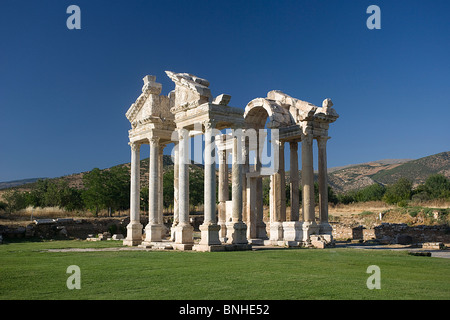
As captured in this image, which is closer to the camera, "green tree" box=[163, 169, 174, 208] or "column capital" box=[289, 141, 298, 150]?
"column capital" box=[289, 141, 298, 150]

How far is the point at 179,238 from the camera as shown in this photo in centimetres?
2195

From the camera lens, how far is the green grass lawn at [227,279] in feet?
30.9

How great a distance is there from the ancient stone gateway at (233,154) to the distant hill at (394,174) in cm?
7652

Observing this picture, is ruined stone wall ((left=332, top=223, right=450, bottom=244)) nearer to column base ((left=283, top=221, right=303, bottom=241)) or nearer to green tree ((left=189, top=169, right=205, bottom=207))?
column base ((left=283, top=221, right=303, bottom=241))

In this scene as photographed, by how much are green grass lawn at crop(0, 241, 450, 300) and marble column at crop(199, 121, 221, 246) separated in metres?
4.19

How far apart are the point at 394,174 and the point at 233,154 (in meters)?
93.6

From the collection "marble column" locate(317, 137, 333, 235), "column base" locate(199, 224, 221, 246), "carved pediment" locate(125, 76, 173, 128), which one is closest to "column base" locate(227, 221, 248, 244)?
"column base" locate(199, 224, 221, 246)

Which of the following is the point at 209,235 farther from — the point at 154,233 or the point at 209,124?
the point at 154,233

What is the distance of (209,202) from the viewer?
21094mm

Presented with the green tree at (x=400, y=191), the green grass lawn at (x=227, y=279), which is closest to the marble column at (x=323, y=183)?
the green grass lawn at (x=227, y=279)

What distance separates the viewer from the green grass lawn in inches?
371

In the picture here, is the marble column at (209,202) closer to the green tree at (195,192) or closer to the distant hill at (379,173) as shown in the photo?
the green tree at (195,192)
